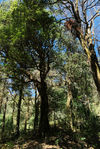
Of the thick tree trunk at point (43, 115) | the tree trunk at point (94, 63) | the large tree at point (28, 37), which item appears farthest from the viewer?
the thick tree trunk at point (43, 115)

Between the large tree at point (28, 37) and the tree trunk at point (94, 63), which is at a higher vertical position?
the large tree at point (28, 37)

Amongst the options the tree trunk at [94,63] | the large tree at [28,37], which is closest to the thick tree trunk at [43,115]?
the large tree at [28,37]

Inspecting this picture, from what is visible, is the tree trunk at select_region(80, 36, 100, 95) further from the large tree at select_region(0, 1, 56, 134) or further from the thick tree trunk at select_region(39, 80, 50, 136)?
the thick tree trunk at select_region(39, 80, 50, 136)

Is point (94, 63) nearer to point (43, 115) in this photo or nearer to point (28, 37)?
point (28, 37)

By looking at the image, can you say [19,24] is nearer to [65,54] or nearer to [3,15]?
[3,15]

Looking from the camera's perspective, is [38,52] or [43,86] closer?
[38,52]

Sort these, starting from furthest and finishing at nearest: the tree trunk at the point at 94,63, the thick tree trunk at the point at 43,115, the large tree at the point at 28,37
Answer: the thick tree trunk at the point at 43,115, the large tree at the point at 28,37, the tree trunk at the point at 94,63

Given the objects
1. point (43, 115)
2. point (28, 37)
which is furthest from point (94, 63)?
point (43, 115)

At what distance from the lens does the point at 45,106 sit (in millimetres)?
7848

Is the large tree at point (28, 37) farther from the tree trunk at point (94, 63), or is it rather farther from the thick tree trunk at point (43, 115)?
the tree trunk at point (94, 63)

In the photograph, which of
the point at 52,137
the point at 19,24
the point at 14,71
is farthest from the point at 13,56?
the point at 52,137

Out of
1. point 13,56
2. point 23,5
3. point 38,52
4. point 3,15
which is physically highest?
point 3,15

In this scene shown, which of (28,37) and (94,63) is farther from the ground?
(28,37)

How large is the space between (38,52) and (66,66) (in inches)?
183
